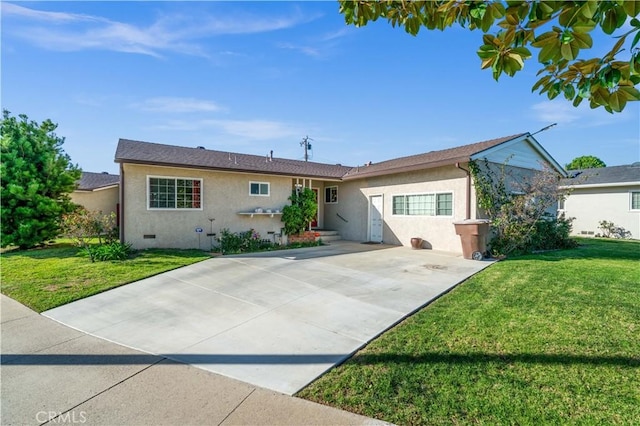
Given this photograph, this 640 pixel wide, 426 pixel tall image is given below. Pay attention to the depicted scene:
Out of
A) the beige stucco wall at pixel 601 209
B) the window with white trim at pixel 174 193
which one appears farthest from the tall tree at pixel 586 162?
the window with white trim at pixel 174 193

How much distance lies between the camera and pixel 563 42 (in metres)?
1.81

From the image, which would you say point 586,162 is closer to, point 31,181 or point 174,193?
point 174,193

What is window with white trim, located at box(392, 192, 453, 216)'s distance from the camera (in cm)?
1166

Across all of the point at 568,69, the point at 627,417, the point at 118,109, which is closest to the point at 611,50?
the point at 568,69

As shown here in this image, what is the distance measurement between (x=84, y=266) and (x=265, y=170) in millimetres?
7159

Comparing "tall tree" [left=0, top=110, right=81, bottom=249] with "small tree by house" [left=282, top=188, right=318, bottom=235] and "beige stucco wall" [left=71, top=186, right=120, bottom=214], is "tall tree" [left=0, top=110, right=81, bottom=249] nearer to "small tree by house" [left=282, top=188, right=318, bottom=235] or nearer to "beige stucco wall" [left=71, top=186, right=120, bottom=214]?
"beige stucco wall" [left=71, top=186, right=120, bottom=214]

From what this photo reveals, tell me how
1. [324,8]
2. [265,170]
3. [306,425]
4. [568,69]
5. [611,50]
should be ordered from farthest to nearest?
1. [265,170]
2. [324,8]
3. [306,425]
4. [568,69]
5. [611,50]

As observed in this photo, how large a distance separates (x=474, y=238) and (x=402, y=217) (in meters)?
3.81

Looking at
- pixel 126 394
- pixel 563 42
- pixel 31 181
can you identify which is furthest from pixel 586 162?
pixel 31 181

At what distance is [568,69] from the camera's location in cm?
216

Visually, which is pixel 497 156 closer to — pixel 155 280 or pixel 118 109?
pixel 155 280

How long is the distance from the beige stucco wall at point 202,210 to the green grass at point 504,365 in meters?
9.18

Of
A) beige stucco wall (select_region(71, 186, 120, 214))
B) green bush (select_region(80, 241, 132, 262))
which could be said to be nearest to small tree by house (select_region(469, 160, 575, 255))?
green bush (select_region(80, 241, 132, 262))

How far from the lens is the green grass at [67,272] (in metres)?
6.37
